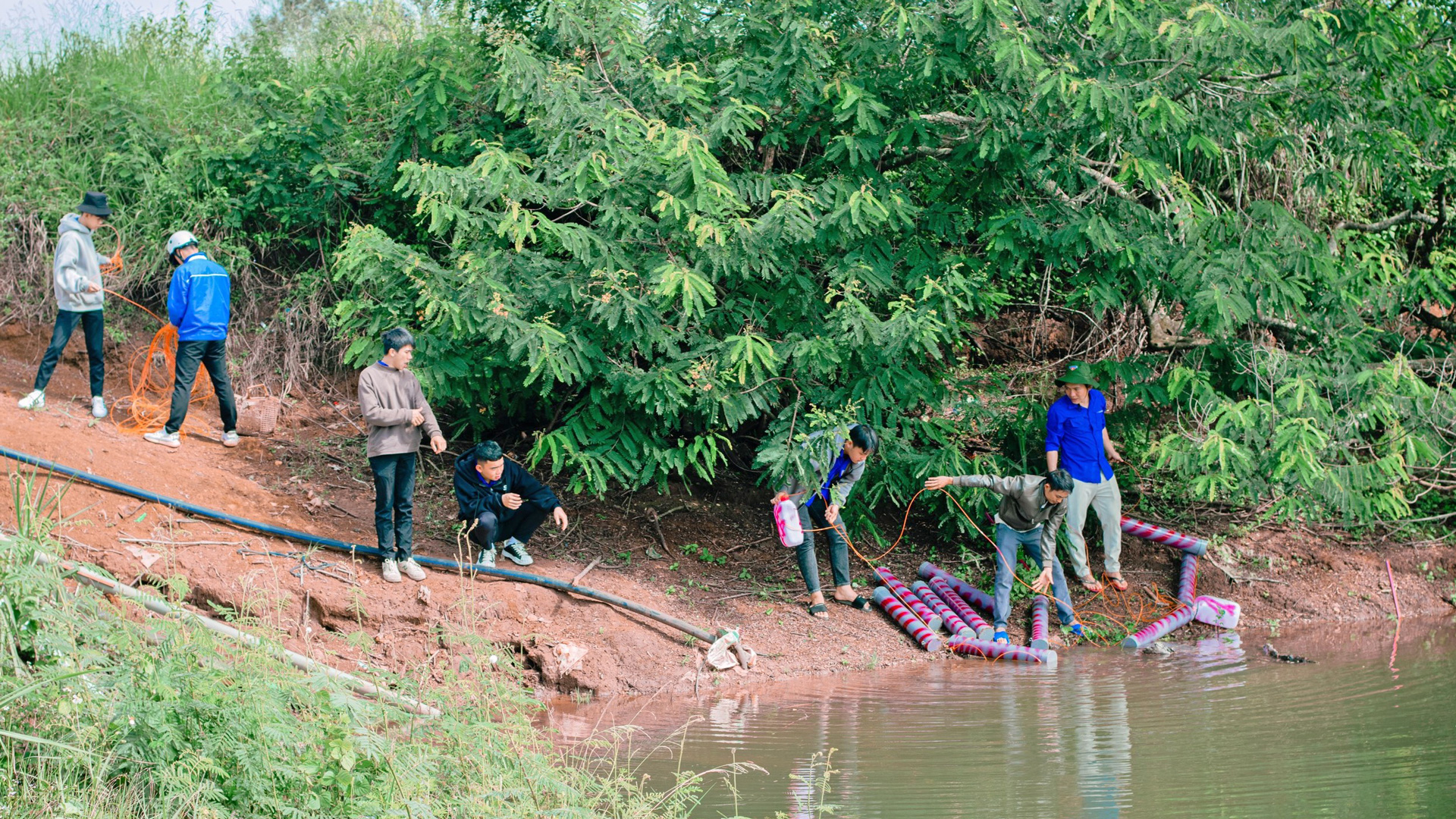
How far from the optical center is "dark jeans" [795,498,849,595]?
8.68m

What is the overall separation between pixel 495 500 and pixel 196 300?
2.92 meters

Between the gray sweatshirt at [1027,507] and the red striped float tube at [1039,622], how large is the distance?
0.29 meters

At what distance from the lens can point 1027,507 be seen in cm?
862

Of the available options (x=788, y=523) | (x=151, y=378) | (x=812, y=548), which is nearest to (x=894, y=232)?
(x=788, y=523)

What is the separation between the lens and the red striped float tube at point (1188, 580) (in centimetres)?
923

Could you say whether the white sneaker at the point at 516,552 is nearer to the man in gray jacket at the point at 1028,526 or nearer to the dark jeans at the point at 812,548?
the dark jeans at the point at 812,548

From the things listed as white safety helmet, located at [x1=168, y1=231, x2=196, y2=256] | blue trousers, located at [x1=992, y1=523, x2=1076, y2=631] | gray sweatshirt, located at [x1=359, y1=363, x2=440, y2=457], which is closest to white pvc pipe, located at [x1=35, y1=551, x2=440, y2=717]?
gray sweatshirt, located at [x1=359, y1=363, x2=440, y2=457]

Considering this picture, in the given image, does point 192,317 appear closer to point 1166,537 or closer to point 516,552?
point 516,552

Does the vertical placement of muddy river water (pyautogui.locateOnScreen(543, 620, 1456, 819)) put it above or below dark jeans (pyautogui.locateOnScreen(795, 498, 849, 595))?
below

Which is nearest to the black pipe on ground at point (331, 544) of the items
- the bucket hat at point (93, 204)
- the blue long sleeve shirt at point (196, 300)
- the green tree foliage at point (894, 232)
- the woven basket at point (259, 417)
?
the green tree foliage at point (894, 232)

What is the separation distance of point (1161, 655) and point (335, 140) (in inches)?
337

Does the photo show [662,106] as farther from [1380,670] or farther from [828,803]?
[1380,670]

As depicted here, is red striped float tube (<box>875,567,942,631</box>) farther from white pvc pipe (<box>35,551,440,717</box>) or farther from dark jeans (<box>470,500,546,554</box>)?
white pvc pipe (<box>35,551,440,717</box>)

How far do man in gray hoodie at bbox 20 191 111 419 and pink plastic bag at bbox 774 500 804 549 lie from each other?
212 inches
